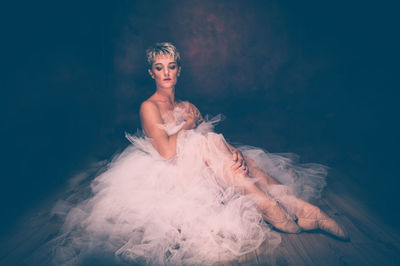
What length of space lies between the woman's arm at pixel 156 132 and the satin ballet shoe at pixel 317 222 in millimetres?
976

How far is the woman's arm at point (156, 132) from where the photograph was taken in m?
1.59

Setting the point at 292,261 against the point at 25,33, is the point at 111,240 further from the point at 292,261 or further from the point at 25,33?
the point at 25,33

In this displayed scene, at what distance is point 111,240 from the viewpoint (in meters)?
1.25

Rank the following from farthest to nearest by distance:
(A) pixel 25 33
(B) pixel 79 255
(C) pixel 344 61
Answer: (C) pixel 344 61
(A) pixel 25 33
(B) pixel 79 255

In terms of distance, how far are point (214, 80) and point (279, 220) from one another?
6.07 feet

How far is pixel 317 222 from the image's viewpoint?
4.44 ft

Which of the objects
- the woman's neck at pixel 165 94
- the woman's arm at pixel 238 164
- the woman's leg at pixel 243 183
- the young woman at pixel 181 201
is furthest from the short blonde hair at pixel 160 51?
the woman's arm at pixel 238 164

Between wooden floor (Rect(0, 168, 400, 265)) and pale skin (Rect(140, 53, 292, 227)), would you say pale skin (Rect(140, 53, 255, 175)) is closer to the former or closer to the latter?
pale skin (Rect(140, 53, 292, 227))

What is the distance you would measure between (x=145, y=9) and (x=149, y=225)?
213 cm

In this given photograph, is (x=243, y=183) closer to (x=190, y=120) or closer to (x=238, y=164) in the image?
(x=238, y=164)

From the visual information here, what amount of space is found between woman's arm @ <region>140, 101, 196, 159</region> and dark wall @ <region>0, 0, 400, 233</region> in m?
0.99

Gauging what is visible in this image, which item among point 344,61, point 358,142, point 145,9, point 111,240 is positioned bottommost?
point 111,240

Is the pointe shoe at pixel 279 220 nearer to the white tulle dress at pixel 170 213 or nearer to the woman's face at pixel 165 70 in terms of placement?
the white tulle dress at pixel 170 213

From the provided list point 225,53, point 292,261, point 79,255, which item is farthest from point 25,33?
point 292,261
